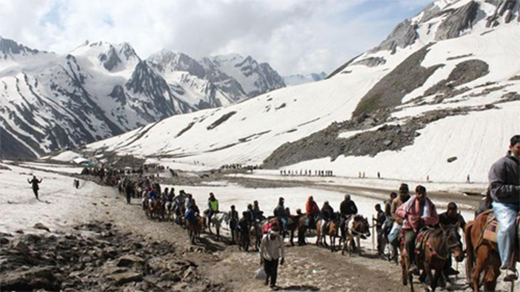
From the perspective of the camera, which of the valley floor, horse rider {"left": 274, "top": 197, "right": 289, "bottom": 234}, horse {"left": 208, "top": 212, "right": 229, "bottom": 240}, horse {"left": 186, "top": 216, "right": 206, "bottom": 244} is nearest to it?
the valley floor

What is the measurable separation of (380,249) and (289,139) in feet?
342

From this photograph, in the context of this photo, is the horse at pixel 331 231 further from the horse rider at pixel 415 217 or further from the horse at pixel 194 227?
the horse rider at pixel 415 217

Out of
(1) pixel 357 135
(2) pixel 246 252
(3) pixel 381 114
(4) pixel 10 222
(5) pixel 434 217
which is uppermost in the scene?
(3) pixel 381 114

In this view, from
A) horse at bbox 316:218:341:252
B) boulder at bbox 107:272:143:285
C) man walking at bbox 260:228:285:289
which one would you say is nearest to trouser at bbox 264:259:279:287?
man walking at bbox 260:228:285:289

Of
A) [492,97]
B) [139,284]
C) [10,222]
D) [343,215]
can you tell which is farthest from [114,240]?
[492,97]

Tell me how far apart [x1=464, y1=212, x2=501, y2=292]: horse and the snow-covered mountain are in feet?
145

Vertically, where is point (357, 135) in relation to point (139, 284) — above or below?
above

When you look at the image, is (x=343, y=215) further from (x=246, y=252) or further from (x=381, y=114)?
(x=381, y=114)

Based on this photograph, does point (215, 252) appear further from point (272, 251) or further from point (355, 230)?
point (272, 251)

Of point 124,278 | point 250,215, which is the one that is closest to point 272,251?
point 124,278

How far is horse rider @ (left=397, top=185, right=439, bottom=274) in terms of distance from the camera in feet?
39.3

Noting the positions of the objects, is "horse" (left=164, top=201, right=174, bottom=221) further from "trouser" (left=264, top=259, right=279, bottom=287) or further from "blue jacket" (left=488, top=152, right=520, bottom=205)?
"blue jacket" (left=488, top=152, right=520, bottom=205)

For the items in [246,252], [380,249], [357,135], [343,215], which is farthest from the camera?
[357,135]

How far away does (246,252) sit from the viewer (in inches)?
848
